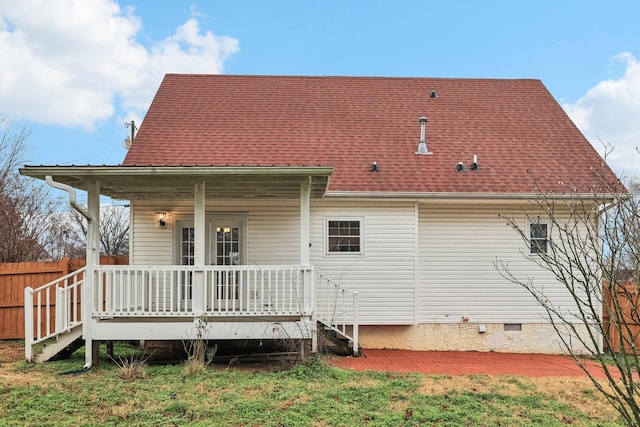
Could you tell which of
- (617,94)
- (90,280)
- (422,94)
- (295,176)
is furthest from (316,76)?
(617,94)

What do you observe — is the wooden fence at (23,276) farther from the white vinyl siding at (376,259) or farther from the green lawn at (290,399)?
the white vinyl siding at (376,259)

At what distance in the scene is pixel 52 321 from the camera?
1009 cm

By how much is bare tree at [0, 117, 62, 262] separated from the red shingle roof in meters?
4.65

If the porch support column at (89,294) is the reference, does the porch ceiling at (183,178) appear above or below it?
above

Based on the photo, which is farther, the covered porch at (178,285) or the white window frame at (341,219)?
the white window frame at (341,219)

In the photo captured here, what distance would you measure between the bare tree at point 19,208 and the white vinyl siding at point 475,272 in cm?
1026

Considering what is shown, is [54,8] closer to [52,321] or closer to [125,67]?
[125,67]

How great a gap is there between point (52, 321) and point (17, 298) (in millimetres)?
885

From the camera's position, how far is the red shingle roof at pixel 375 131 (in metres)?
10.3

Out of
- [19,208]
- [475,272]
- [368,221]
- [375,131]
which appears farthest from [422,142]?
[19,208]

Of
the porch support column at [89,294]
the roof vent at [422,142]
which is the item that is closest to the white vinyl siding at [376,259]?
the roof vent at [422,142]

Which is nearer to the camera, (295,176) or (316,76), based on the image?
(295,176)

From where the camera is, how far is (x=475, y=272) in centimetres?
1006

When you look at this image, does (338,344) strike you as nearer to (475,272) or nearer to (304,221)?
(304,221)
